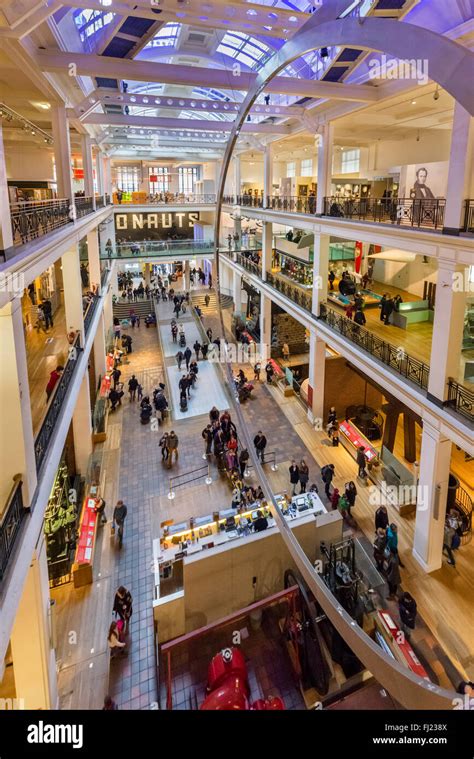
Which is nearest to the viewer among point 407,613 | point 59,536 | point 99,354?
point 407,613

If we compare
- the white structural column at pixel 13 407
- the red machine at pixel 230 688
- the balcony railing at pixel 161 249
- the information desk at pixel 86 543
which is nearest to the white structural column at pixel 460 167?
the white structural column at pixel 13 407

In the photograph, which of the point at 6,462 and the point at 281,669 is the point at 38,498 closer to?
the point at 6,462

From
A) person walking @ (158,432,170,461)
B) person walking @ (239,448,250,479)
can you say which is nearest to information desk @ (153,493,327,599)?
person walking @ (239,448,250,479)

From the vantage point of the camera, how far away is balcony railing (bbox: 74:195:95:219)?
→ 50.1 ft

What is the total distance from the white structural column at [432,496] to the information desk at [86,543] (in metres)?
7.79

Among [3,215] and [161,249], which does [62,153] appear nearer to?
[3,215]

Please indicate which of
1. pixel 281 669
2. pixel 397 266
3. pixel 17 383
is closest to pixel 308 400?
pixel 397 266

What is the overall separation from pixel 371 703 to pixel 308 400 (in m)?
11.4

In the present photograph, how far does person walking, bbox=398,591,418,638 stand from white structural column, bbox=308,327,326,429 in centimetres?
862

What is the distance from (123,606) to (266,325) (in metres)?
17.2

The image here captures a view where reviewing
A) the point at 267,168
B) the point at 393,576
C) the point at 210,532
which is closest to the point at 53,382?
the point at 210,532

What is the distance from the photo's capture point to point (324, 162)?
15.1 meters

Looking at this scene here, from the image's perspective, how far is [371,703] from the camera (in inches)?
301

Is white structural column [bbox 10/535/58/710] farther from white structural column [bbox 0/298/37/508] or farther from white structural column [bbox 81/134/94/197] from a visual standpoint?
white structural column [bbox 81/134/94/197]
